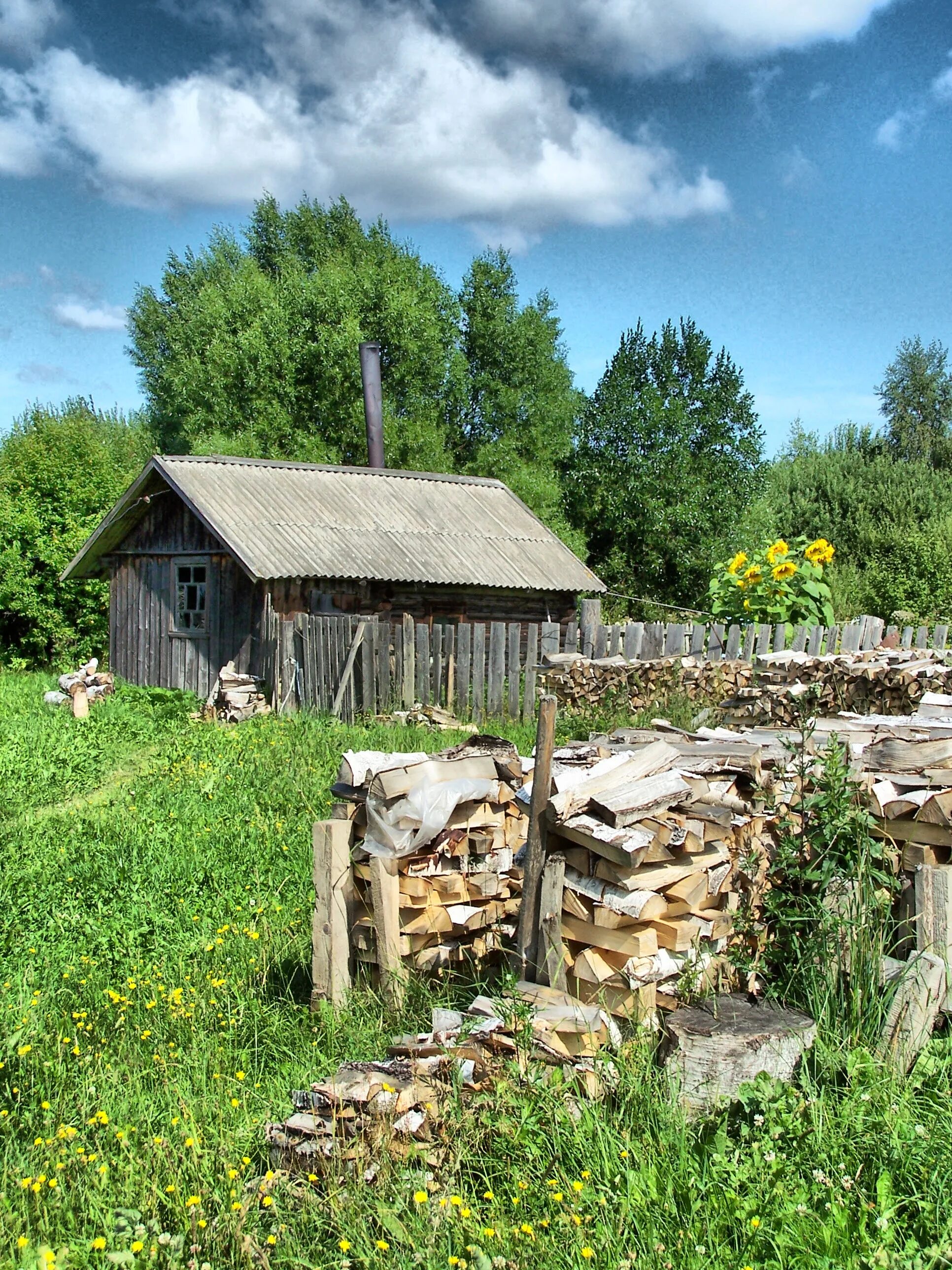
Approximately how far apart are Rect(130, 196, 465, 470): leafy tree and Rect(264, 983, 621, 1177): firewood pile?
29.8m

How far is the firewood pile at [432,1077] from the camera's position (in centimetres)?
315

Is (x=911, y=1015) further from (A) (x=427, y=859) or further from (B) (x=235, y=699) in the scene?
(B) (x=235, y=699)

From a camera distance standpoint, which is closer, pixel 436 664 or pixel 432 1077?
pixel 432 1077

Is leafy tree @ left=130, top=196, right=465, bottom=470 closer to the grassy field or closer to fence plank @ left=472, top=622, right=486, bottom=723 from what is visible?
fence plank @ left=472, top=622, right=486, bottom=723

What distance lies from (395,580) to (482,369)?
23373 millimetres

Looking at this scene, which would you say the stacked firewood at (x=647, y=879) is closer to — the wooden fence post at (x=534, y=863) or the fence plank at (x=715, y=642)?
the wooden fence post at (x=534, y=863)

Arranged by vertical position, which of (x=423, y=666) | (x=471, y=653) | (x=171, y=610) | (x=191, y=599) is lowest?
(x=423, y=666)

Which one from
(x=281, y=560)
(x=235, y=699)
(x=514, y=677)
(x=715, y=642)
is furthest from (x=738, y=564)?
(x=235, y=699)

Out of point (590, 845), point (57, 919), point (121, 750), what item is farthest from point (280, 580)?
point (590, 845)

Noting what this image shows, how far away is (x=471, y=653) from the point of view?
1270 centimetres

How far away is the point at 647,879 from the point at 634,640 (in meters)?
8.17

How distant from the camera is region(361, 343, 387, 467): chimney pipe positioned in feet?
68.9

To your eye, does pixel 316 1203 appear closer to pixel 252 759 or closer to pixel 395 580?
pixel 252 759

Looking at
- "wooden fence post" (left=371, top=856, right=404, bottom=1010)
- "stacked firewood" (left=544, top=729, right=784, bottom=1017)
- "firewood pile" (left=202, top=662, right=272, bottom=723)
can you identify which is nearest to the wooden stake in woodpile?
"wooden fence post" (left=371, top=856, right=404, bottom=1010)
